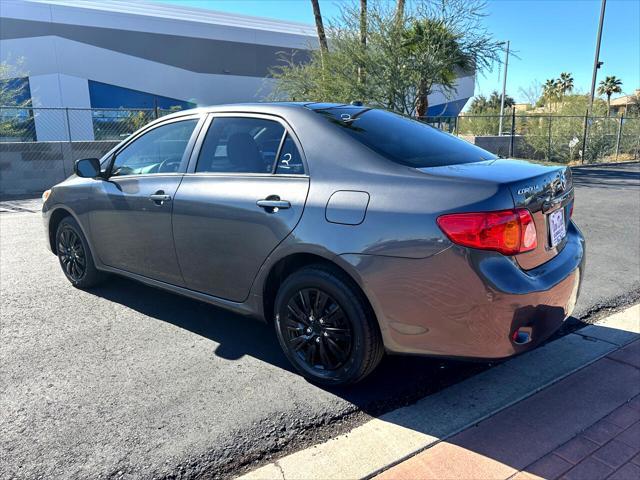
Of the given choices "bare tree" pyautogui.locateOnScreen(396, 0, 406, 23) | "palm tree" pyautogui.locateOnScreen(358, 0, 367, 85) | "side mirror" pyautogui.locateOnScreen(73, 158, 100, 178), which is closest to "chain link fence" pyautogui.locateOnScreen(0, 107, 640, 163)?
"palm tree" pyautogui.locateOnScreen(358, 0, 367, 85)

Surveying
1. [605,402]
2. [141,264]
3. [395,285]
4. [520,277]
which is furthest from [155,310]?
[605,402]

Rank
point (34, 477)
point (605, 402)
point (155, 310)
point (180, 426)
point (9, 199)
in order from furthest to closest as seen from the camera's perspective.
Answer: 1. point (9, 199)
2. point (155, 310)
3. point (605, 402)
4. point (180, 426)
5. point (34, 477)

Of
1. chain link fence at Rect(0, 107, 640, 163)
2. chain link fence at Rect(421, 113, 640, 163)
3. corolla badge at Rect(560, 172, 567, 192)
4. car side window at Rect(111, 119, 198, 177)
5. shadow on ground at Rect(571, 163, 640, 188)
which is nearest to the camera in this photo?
corolla badge at Rect(560, 172, 567, 192)

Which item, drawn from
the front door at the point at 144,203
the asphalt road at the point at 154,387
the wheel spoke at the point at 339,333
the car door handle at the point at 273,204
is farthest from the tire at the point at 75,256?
the wheel spoke at the point at 339,333

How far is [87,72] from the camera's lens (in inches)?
1350

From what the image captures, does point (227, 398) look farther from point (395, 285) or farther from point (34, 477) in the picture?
point (395, 285)

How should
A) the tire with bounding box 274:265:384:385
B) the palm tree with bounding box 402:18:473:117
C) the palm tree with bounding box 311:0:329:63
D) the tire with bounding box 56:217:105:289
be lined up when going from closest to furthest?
the tire with bounding box 274:265:384:385 < the tire with bounding box 56:217:105:289 < the palm tree with bounding box 402:18:473:117 < the palm tree with bounding box 311:0:329:63

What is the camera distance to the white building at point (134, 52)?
32781mm

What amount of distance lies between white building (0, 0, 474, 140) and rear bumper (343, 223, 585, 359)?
29.1m

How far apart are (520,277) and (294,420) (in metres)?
1.40

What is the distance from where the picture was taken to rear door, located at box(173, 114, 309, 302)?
10.1ft

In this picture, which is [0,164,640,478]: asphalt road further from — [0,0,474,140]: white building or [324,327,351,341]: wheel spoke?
[0,0,474,140]: white building

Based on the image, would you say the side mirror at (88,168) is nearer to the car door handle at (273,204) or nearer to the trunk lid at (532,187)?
the car door handle at (273,204)

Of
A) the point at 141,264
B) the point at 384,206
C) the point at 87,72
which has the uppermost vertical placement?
the point at 87,72
